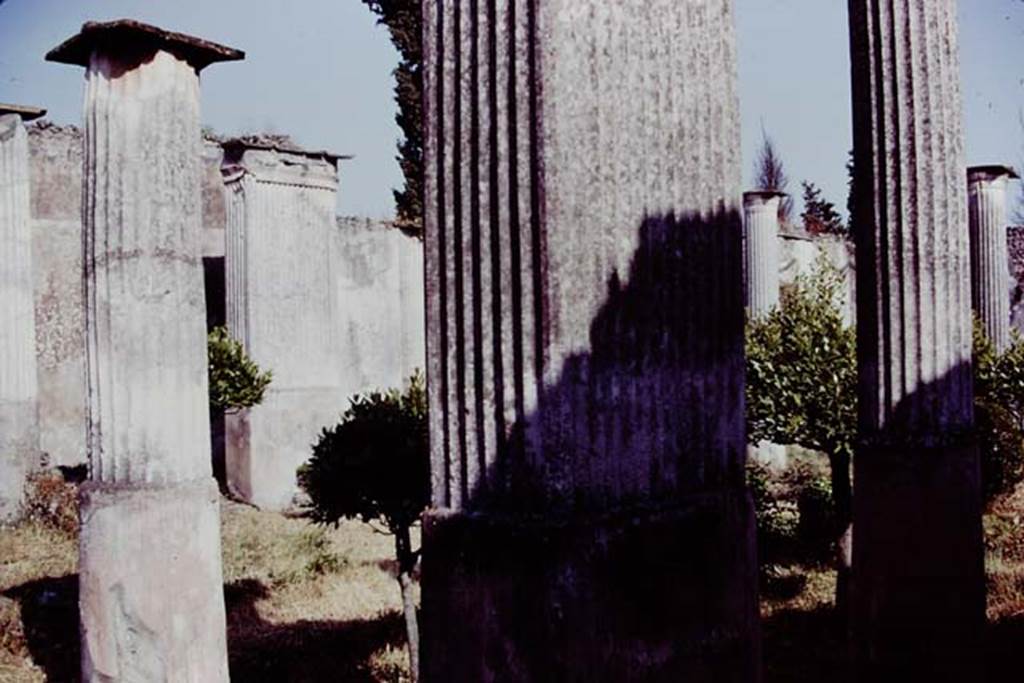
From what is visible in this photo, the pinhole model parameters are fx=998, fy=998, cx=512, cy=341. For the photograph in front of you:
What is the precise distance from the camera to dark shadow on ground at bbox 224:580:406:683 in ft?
22.4

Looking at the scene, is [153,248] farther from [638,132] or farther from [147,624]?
[638,132]

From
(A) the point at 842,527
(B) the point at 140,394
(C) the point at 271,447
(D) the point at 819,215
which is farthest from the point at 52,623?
(D) the point at 819,215

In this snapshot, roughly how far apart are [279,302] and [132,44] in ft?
24.8

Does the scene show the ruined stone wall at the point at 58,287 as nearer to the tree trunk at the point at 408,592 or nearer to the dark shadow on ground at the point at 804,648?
the tree trunk at the point at 408,592

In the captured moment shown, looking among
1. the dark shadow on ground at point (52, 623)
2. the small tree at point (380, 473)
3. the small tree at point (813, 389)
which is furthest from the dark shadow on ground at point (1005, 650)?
the dark shadow on ground at point (52, 623)

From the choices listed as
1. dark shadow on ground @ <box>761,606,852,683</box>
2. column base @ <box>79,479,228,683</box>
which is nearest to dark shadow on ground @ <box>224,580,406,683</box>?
column base @ <box>79,479,228,683</box>

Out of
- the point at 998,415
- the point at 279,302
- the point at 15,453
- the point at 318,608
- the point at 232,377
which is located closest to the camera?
the point at 318,608

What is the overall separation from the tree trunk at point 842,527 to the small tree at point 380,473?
3266 mm

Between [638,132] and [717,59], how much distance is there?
0.28 metres

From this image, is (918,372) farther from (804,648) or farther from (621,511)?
(804,648)

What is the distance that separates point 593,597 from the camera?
176cm

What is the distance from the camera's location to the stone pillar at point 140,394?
4961 mm

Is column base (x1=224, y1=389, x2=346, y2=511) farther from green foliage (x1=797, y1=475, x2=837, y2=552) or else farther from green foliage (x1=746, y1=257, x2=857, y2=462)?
green foliage (x1=746, y1=257, x2=857, y2=462)

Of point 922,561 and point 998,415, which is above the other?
point 998,415
